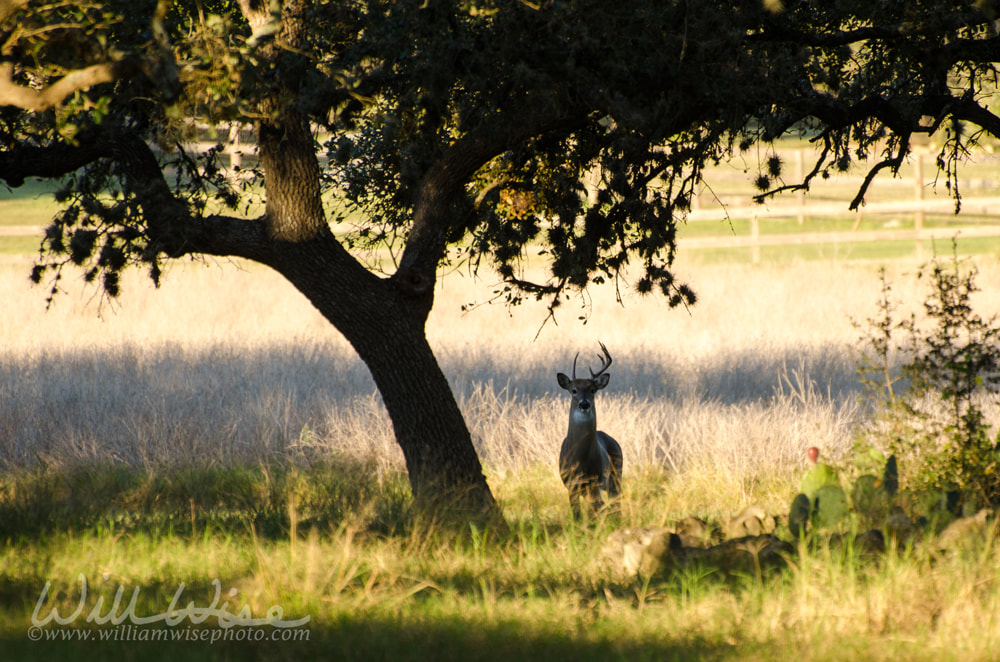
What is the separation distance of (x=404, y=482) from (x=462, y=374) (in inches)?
217

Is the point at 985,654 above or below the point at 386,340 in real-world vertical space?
below

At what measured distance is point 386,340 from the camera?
7152mm

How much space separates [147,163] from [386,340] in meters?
2.14

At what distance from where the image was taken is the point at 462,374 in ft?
47.4

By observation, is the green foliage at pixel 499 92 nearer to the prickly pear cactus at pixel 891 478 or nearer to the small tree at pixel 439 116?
the small tree at pixel 439 116

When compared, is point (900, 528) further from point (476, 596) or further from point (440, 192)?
point (440, 192)

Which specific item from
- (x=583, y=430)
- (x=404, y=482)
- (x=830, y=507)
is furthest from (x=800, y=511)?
(x=404, y=482)

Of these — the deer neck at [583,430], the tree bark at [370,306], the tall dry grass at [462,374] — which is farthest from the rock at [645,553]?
the tall dry grass at [462,374]

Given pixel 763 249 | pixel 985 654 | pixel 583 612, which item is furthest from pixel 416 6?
pixel 763 249

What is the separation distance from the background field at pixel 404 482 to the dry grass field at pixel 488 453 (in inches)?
1.1

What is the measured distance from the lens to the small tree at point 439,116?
605cm

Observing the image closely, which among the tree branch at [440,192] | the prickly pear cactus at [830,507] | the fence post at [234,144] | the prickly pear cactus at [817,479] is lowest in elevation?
the prickly pear cactus at [830,507]

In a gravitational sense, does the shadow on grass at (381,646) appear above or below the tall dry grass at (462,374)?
below

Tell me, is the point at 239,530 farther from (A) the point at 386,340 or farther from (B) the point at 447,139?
(B) the point at 447,139
